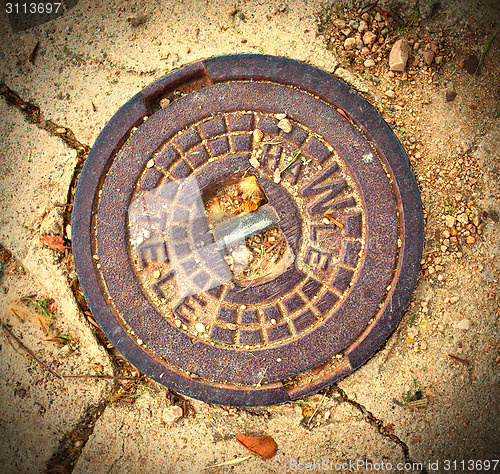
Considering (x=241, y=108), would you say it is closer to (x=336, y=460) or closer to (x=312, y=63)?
(x=312, y=63)

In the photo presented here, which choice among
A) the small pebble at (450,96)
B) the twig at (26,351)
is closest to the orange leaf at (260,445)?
the twig at (26,351)

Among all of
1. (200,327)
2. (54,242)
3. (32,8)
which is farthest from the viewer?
(32,8)

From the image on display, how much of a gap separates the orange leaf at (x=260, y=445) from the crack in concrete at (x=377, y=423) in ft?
1.64

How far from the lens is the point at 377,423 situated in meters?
2.05

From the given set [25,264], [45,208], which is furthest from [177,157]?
[25,264]

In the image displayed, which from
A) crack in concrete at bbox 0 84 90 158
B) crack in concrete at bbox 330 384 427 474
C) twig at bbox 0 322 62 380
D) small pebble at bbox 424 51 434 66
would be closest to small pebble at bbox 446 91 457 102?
small pebble at bbox 424 51 434 66

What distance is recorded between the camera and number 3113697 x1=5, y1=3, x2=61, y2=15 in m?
2.31

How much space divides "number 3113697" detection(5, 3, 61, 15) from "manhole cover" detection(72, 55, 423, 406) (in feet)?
3.24

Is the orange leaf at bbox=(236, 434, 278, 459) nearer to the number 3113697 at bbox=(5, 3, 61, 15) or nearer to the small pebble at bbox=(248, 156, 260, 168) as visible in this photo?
the small pebble at bbox=(248, 156, 260, 168)

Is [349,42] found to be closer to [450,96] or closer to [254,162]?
[450,96]

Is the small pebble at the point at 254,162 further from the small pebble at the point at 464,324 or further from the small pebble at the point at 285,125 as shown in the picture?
the small pebble at the point at 464,324

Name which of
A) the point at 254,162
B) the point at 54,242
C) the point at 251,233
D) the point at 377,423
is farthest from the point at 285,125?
the point at 377,423

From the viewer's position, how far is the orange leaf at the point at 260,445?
6.77ft

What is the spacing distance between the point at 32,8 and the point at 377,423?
356cm
